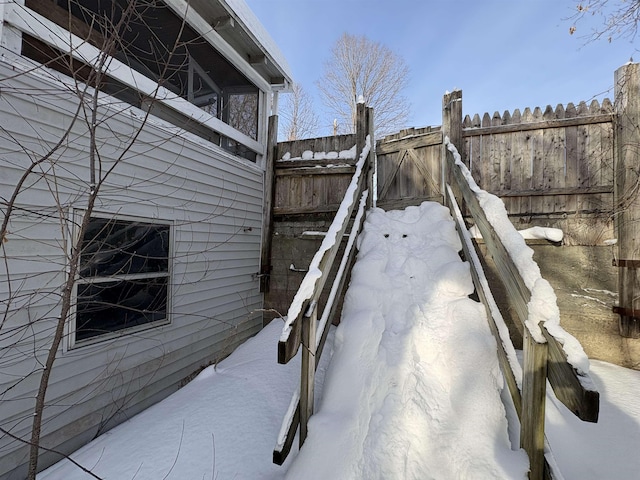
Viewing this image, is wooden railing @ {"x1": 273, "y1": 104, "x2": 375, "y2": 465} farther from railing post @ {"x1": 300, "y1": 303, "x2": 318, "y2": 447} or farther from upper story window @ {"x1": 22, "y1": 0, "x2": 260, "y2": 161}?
upper story window @ {"x1": 22, "y1": 0, "x2": 260, "y2": 161}

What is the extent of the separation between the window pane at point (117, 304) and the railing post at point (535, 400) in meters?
2.61

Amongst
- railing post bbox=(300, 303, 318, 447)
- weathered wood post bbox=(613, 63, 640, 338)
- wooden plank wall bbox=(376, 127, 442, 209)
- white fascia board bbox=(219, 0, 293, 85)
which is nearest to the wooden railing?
railing post bbox=(300, 303, 318, 447)

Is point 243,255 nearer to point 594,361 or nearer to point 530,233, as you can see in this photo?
Answer: point 530,233

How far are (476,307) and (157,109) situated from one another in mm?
4220

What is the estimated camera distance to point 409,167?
15.7 feet

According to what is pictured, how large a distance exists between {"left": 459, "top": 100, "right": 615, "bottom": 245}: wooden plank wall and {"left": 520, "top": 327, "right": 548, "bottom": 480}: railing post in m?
2.90

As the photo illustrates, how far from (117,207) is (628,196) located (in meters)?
5.59

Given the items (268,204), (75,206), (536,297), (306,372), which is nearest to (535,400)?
(536,297)

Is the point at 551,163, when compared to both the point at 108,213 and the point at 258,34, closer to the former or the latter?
the point at 258,34

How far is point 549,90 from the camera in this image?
471 cm

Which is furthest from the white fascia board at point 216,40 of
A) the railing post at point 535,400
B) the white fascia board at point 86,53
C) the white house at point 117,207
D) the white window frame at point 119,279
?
the railing post at point 535,400

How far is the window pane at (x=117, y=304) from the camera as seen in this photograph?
271 centimetres

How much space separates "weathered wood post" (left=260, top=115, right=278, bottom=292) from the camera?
17.2 feet

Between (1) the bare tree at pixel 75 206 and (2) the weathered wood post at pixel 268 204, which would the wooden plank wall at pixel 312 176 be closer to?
(2) the weathered wood post at pixel 268 204
